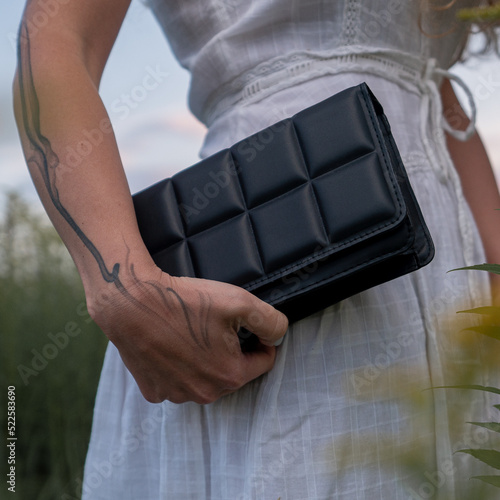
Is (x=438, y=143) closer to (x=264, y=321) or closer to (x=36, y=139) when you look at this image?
(x=264, y=321)

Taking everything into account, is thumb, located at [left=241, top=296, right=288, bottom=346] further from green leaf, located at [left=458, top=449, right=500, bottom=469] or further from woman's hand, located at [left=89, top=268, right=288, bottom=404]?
green leaf, located at [left=458, top=449, right=500, bottom=469]

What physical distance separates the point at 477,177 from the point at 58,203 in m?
0.71

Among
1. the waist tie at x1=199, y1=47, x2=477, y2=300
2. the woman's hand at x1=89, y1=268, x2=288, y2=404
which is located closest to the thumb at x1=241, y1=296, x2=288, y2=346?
the woman's hand at x1=89, y1=268, x2=288, y2=404

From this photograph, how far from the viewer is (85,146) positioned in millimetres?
646

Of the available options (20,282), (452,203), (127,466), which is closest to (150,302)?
(127,466)

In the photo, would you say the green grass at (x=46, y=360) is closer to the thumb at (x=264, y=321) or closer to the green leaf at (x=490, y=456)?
the thumb at (x=264, y=321)

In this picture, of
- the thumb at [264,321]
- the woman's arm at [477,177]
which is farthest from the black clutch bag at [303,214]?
the woman's arm at [477,177]

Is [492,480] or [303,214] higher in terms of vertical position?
[303,214]

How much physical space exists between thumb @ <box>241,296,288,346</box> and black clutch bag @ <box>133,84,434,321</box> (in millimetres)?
20

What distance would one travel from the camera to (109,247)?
2.02 ft

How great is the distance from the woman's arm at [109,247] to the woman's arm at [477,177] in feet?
Answer: 1.51

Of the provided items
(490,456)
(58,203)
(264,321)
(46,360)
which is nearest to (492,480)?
(490,456)

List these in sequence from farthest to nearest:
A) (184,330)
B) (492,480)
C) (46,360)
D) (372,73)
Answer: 1. (46,360)
2. (372,73)
3. (184,330)
4. (492,480)

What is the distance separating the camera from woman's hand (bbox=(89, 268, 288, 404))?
59 cm
